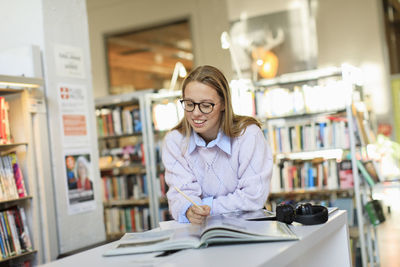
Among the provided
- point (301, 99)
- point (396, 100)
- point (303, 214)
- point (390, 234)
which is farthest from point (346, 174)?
point (396, 100)

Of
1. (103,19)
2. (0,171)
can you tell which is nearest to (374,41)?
(103,19)

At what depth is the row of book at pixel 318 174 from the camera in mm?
4891

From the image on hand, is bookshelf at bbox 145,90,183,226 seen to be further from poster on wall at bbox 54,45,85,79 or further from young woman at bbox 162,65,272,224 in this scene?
young woman at bbox 162,65,272,224

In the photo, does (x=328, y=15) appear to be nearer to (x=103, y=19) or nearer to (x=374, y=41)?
(x=374, y=41)

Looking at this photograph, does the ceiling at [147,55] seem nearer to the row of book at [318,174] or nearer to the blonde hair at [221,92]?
the row of book at [318,174]

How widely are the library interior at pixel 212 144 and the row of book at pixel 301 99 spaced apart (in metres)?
0.01

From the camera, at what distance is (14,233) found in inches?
137

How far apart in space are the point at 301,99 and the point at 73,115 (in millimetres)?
2345

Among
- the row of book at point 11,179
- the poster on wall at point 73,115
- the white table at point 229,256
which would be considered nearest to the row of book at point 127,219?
the poster on wall at point 73,115

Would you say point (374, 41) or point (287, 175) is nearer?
point (287, 175)

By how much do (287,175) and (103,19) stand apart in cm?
575

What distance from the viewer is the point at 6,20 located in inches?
158

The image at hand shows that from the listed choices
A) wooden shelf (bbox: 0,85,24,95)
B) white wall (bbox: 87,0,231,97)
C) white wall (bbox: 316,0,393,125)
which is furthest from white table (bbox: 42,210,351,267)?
white wall (bbox: 316,0,393,125)

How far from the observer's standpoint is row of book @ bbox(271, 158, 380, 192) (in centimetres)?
489
